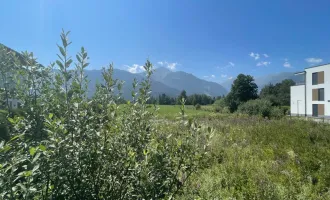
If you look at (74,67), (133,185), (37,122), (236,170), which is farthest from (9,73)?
(236,170)

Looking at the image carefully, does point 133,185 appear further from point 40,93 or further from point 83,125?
point 40,93

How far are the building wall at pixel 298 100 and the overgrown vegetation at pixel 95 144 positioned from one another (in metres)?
37.7

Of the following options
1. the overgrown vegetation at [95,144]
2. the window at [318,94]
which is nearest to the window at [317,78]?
the window at [318,94]

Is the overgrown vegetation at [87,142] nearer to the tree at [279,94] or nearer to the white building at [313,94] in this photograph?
the white building at [313,94]

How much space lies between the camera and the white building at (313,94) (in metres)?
27.5

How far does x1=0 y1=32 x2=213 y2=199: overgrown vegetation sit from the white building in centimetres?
3404

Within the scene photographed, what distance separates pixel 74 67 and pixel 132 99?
0.59 meters

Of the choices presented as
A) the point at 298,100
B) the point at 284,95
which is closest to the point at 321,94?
the point at 298,100

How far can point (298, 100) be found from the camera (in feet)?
108

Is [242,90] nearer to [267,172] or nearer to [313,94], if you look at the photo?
[313,94]

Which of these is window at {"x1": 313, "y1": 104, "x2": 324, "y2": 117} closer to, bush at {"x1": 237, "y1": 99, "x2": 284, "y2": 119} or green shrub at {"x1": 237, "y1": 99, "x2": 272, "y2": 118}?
bush at {"x1": 237, "y1": 99, "x2": 284, "y2": 119}

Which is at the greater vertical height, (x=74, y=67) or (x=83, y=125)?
(x=74, y=67)

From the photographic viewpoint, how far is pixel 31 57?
1.79 m

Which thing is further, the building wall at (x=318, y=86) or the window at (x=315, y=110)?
the window at (x=315, y=110)
